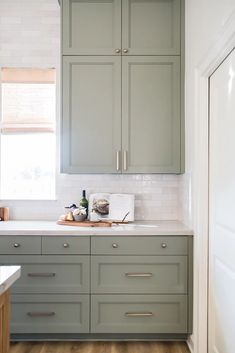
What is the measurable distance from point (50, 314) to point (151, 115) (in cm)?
177

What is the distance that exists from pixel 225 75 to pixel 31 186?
2083 millimetres

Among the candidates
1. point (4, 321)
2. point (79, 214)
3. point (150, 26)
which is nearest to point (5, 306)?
point (4, 321)

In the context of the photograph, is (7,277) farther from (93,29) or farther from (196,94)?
(93,29)

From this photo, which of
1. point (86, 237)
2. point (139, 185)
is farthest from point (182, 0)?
point (86, 237)

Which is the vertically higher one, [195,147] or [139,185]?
[195,147]

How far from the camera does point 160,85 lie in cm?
299

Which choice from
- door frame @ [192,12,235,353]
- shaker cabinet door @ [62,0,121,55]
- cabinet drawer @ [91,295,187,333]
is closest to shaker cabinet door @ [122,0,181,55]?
shaker cabinet door @ [62,0,121,55]

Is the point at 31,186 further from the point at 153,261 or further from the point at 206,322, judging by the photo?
the point at 206,322

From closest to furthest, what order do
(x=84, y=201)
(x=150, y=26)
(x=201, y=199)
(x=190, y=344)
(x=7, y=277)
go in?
1. (x=7, y=277)
2. (x=201, y=199)
3. (x=190, y=344)
4. (x=150, y=26)
5. (x=84, y=201)

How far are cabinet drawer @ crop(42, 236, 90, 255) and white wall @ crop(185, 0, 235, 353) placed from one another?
0.82 meters

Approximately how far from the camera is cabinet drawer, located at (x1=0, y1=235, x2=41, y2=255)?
2703 millimetres

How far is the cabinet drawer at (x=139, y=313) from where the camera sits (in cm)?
271

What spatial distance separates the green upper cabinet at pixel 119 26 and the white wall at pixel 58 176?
1.34 feet

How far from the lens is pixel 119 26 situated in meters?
2.98
